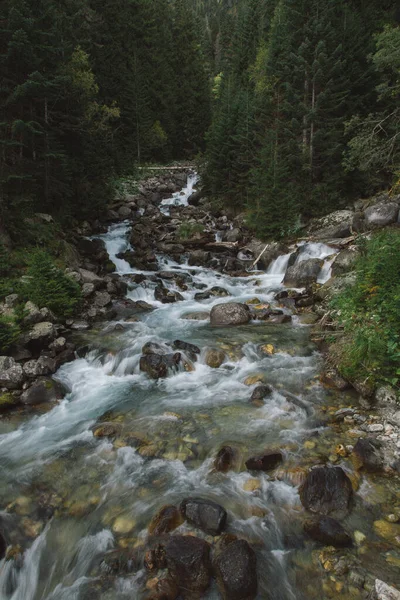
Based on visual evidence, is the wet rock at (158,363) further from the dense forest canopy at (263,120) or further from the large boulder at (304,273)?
the dense forest canopy at (263,120)

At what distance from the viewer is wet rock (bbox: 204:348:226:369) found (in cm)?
914

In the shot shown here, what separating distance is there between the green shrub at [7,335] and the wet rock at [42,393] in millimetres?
1463

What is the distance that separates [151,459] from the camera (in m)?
5.99

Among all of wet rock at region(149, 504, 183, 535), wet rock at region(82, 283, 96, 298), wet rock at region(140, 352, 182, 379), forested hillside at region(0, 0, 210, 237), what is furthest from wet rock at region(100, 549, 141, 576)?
forested hillside at region(0, 0, 210, 237)

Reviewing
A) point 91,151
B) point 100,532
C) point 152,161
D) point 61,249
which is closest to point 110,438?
point 100,532

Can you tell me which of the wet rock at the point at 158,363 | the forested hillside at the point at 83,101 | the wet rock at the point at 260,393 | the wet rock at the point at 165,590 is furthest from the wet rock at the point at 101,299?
the wet rock at the point at 165,590

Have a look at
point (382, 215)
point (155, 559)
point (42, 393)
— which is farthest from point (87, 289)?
point (382, 215)

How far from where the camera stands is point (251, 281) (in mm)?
15578

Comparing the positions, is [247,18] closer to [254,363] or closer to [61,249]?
[61,249]

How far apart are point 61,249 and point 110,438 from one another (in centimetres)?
1020

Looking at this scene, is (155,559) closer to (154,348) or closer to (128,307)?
(154,348)

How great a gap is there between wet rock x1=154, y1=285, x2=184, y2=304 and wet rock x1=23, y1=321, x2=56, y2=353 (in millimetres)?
4906

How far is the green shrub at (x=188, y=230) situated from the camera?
68.6 ft

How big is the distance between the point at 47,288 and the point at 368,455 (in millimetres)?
9761
